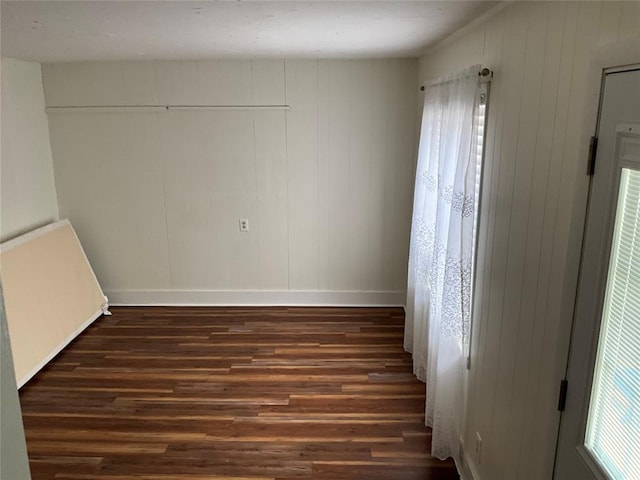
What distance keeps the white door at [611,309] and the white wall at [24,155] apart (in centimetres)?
397

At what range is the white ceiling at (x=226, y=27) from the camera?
2002mm

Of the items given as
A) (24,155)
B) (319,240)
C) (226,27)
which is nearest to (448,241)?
(226,27)

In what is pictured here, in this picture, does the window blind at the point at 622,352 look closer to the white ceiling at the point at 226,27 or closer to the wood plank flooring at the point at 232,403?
the white ceiling at the point at 226,27

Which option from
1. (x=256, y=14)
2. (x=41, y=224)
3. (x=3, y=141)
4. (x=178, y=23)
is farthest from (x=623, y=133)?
(x=41, y=224)

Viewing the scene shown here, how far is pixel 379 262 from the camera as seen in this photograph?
15.2 ft

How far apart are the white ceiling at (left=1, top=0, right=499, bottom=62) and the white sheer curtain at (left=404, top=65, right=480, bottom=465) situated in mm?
372

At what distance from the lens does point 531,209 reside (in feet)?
5.72

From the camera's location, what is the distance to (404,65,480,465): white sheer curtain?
7.57 ft

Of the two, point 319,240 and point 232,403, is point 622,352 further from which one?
point 319,240

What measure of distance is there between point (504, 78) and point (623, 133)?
34.8 inches

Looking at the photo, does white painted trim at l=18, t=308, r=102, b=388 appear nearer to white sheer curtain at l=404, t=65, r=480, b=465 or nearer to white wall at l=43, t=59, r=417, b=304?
white wall at l=43, t=59, r=417, b=304

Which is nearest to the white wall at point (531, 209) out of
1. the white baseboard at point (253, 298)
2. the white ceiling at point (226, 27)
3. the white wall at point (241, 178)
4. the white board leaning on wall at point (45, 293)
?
the white ceiling at point (226, 27)

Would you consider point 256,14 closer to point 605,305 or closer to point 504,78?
point 504,78

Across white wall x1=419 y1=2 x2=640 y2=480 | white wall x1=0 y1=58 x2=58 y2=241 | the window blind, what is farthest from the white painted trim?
the window blind
